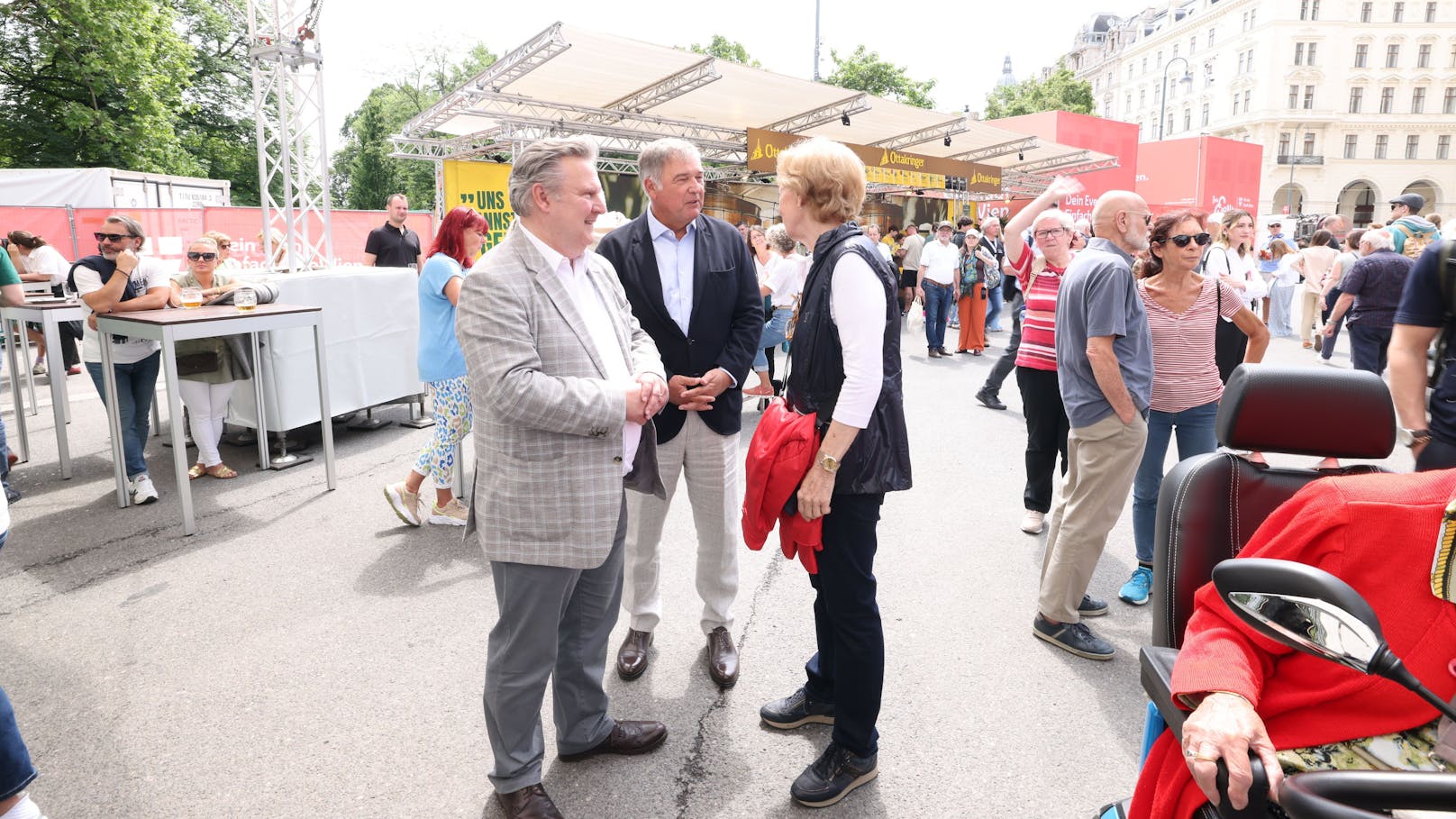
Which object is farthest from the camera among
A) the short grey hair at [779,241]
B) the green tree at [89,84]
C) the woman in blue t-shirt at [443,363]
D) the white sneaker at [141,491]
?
the green tree at [89,84]

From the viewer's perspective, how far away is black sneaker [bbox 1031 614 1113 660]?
3283 millimetres

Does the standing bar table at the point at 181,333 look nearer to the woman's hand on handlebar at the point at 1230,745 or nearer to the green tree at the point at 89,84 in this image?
the woman's hand on handlebar at the point at 1230,745

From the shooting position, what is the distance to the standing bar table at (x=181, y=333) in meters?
4.48

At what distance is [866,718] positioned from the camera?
2408 mm

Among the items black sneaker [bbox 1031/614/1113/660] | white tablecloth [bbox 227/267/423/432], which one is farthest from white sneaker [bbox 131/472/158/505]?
black sneaker [bbox 1031/614/1113/660]

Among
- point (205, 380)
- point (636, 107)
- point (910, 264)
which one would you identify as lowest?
point (205, 380)

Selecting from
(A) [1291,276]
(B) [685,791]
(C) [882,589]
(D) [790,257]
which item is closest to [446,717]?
(B) [685,791]

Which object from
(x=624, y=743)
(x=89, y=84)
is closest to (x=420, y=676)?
(x=624, y=743)

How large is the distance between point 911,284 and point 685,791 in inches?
522

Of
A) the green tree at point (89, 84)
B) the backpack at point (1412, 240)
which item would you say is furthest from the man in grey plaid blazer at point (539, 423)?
the green tree at point (89, 84)

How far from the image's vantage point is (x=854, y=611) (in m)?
2.34

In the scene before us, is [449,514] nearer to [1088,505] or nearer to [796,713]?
[796,713]

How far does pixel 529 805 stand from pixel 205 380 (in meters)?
4.63

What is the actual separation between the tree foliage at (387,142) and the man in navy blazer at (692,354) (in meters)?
42.8
